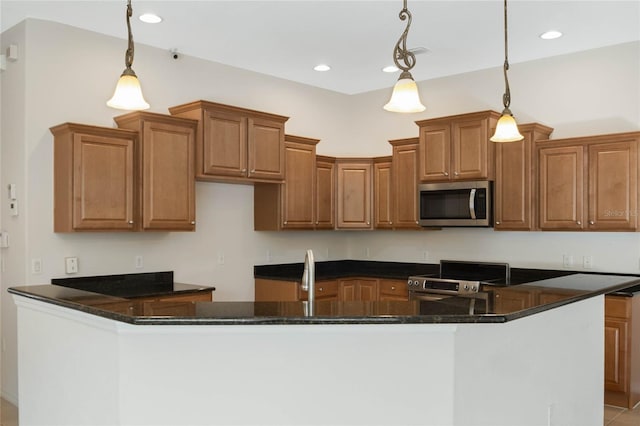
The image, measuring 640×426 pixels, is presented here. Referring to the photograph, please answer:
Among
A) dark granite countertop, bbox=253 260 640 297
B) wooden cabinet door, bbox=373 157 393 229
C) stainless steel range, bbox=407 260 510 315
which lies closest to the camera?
stainless steel range, bbox=407 260 510 315

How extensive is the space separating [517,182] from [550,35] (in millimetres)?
1248

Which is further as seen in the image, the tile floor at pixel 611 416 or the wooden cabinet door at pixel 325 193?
the wooden cabinet door at pixel 325 193

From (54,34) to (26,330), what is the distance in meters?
2.42

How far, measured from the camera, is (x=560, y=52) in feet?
16.7

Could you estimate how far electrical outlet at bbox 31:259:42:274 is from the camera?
412 cm

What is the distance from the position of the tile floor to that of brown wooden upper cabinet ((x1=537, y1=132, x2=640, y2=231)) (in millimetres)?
1398

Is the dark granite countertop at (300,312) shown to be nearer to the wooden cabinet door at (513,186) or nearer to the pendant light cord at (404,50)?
the pendant light cord at (404,50)

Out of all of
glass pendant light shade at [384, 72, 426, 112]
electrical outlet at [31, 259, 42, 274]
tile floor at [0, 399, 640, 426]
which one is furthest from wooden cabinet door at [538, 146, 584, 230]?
A: electrical outlet at [31, 259, 42, 274]

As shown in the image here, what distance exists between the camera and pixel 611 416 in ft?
13.6

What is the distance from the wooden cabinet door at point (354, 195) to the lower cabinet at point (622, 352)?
102 inches

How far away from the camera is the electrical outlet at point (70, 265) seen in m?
4.27

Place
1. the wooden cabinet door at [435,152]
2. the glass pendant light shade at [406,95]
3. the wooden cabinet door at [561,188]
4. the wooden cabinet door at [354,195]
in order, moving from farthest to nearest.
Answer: the wooden cabinet door at [354,195], the wooden cabinet door at [435,152], the wooden cabinet door at [561,188], the glass pendant light shade at [406,95]

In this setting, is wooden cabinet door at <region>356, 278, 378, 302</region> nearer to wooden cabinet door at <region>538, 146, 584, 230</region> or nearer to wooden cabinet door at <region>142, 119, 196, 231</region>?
wooden cabinet door at <region>538, 146, 584, 230</region>

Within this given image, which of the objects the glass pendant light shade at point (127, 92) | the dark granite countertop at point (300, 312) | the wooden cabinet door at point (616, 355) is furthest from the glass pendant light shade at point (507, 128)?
the glass pendant light shade at point (127, 92)
